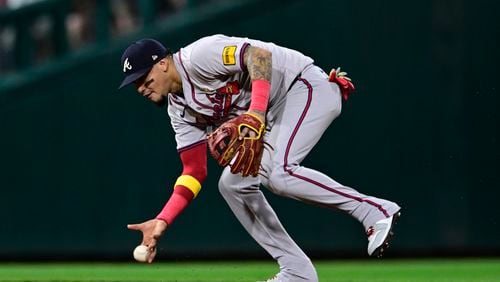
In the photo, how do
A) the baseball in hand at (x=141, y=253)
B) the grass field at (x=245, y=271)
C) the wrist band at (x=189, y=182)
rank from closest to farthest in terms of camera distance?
the baseball in hand at (x=141, y=253) → the wrist band at (x=189, y=182) → the grass field at (x=245, y=271)

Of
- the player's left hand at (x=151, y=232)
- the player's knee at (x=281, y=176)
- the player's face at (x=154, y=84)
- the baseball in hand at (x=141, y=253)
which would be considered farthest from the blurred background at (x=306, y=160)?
the baseball in hand at (x=141, y=253)

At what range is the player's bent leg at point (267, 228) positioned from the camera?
17.2 feet

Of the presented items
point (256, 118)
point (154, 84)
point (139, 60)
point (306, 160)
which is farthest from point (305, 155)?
point (306, 160)

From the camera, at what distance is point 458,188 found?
7.97 m

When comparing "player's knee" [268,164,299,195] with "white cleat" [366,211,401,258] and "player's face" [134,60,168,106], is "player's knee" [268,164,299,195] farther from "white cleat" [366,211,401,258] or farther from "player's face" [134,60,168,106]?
"player's face" [134,60,168,106]

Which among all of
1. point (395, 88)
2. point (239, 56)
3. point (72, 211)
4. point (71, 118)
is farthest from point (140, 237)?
point (239, 56)

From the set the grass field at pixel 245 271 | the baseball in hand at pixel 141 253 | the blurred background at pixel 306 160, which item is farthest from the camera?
the blurred background at pixel 306 160

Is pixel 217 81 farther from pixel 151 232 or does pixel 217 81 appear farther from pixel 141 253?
pixel 141 253

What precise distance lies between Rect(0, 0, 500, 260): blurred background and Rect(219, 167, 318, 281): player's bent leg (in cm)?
282

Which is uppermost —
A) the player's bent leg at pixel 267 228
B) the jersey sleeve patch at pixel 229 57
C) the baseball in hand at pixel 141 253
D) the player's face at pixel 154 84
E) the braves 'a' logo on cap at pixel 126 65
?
the jersey sleeve patch at pixel 229 57

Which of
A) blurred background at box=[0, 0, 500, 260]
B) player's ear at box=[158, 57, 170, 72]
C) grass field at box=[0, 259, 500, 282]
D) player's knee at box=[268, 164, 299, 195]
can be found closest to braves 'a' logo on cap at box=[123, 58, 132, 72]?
player's ear at box=[158, 57, 170, 72]

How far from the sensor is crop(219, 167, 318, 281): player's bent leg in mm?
5234

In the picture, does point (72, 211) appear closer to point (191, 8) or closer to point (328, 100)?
point (191, 8)

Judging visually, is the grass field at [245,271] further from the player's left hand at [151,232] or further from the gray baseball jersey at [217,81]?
the player's left hand at [151,232]
